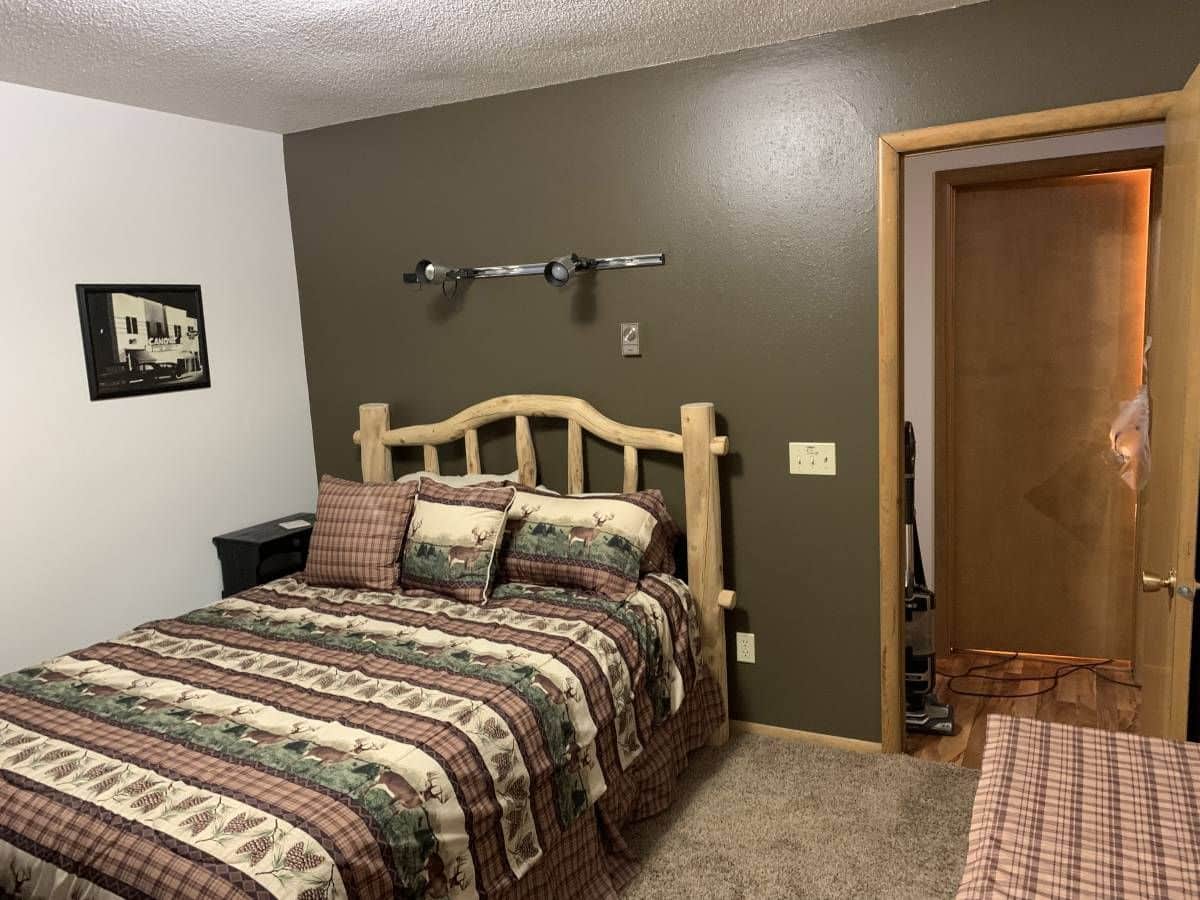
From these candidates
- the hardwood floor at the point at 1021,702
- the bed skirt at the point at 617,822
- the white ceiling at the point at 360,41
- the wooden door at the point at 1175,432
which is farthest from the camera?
the hardwood floor at the point at 1021,702

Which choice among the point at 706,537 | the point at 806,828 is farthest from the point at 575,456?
the point at 806,828

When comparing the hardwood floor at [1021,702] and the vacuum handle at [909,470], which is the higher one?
the vacuum handle at [909,470]

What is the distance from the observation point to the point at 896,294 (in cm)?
269

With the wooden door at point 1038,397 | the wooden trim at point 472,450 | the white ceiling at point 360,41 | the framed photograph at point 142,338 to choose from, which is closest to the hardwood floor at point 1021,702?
the wooden door at point 1038,397

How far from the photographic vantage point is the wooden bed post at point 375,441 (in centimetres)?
350

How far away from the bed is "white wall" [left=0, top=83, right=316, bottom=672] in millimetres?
508

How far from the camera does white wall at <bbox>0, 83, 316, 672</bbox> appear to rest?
278 centimetres

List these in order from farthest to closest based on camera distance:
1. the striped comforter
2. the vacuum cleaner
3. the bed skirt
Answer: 1. the vacuum cleaner
2. the bed skirt
3. the striped comforter

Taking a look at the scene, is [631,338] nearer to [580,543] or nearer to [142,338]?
[580,543]

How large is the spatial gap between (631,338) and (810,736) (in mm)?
1520

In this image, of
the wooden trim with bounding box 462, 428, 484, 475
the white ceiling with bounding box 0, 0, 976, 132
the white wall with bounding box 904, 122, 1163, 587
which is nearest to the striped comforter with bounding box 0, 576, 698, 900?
the wooden trim with bounding box 462, 428, 484, 475

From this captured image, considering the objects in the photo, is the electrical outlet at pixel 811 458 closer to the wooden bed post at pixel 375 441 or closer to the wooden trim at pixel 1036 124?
the wooden trim at pixel 1036 124

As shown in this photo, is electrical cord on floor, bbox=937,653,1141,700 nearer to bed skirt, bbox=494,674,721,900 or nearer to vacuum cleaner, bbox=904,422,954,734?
vacuum cleaner, bbox=904,422,954,734

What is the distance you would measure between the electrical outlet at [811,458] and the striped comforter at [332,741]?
0.57 metres
